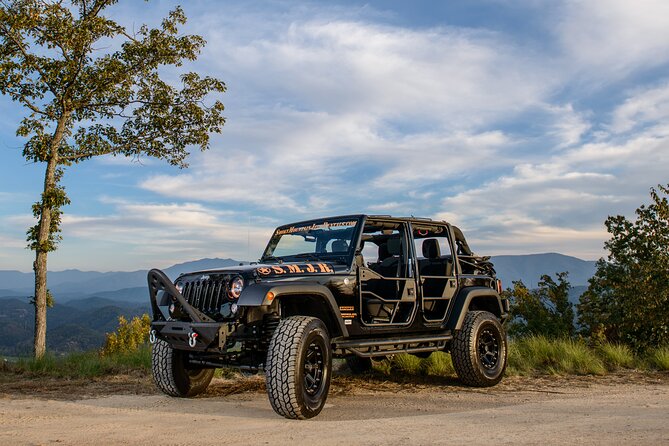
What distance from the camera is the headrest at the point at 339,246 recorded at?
22.9 feet

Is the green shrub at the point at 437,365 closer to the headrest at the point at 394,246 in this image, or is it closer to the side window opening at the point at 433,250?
the side window opening at the point at 433,250

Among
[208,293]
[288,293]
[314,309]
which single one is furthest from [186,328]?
[314,309]

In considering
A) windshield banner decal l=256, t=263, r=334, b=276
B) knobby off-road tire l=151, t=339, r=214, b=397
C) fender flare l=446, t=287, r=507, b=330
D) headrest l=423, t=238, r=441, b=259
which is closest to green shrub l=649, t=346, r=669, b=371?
fender flare l=446, t=287, r=507, b=330


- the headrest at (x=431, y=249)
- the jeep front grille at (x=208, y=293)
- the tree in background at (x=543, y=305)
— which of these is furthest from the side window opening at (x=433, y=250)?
the tree in background at (x=543, y=305)

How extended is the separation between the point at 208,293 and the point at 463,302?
11.2 ft

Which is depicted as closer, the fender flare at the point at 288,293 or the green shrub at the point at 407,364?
the fender flare at the point at 288,293

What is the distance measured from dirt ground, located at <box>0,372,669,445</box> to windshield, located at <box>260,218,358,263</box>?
1.69 meters

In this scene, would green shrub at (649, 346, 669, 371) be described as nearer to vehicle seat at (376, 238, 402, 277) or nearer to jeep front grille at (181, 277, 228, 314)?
vehicle seat at (376, 238, 402, 277)

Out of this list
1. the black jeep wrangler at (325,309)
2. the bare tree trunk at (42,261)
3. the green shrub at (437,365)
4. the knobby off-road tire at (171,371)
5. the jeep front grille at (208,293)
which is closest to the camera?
the black jeep wrangler at (325,309)

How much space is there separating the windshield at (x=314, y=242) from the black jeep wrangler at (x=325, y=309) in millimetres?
16

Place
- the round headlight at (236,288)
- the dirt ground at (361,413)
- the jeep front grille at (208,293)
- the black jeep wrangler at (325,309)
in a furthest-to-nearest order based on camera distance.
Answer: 1. the jeep front grille at (208,293)
2. the round headlight at (236,288)
3. the black jeep wrangler at (325,309)
4. the dirt ground at (361,413)

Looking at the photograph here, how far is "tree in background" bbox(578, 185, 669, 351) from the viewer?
44.1ft

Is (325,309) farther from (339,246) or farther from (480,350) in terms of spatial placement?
(480,350)

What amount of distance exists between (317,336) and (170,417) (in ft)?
5.31
